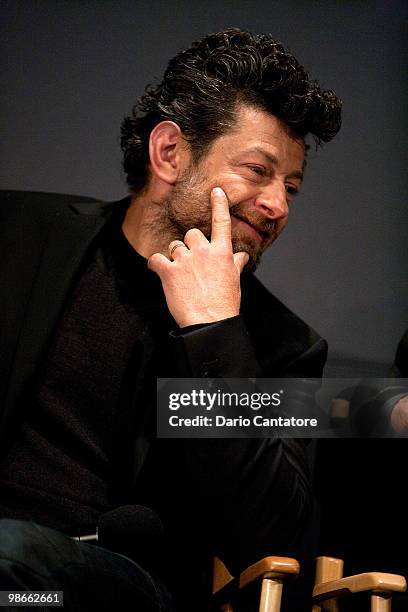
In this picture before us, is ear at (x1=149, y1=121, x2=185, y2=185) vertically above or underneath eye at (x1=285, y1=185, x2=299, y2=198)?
above

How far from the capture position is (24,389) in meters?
1.50

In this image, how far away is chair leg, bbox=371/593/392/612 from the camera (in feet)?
4.25

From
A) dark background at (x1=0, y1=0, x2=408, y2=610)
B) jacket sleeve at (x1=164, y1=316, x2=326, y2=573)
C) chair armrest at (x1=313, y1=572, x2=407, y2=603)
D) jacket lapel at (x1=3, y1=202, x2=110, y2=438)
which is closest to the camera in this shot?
chair armrest at (x1=313, y1=572, x2=407, y2=603)

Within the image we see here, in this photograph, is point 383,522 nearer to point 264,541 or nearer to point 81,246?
point 264,541

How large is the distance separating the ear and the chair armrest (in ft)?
2.91

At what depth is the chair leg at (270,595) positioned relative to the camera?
1.33 meters

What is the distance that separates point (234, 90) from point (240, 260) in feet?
1.25

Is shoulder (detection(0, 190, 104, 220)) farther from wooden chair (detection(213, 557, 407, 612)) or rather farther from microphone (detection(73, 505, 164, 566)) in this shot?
Result: wooden chair (detection(213, 557, 407, 612))

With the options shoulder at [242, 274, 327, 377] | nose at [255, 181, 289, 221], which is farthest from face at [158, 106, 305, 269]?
shoulder at [242, 274, 327, 377]

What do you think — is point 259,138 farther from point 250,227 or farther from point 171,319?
point 171,319

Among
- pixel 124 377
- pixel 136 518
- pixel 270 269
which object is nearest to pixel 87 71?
pixel 270 269

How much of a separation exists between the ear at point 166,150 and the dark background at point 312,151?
18 cm

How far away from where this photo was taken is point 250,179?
63.6 inches

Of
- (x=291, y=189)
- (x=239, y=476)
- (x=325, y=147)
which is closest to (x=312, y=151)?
(x=325, y=147)
